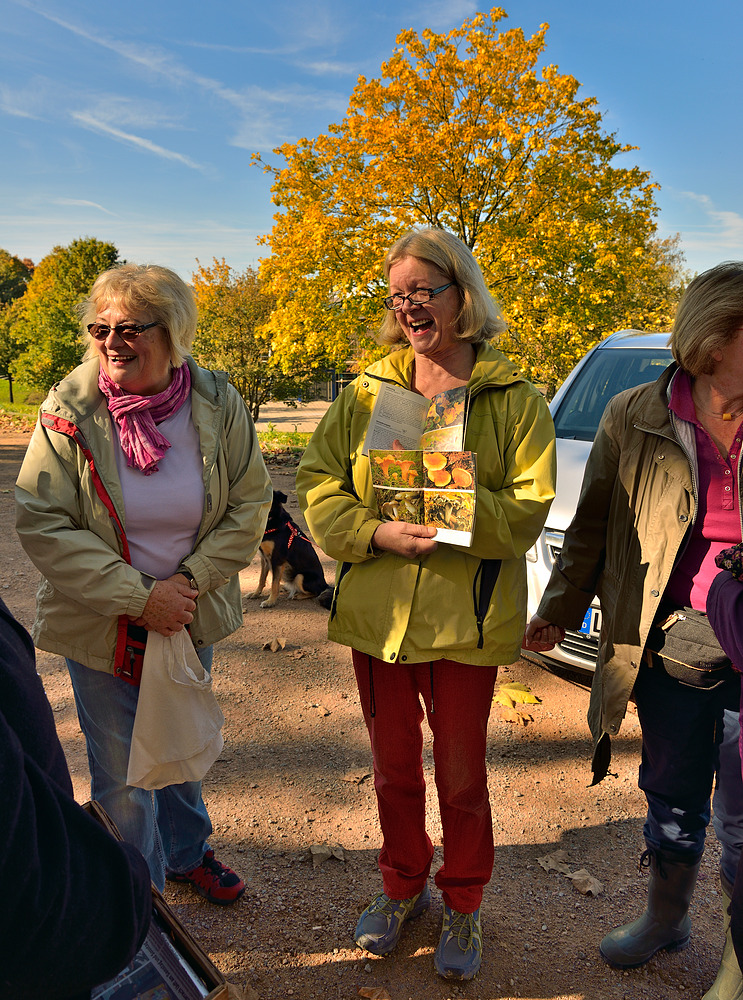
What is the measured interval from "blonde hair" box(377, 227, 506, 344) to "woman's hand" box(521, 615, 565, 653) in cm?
114

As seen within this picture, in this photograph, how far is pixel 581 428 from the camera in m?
5.06

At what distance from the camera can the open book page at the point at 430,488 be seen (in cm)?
210

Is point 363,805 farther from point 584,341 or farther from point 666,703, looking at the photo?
point 584,341

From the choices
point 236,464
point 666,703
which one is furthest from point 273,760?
point 666,703

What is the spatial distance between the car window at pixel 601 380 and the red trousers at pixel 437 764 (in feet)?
10.3

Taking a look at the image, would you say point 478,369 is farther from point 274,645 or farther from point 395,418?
point 274,645

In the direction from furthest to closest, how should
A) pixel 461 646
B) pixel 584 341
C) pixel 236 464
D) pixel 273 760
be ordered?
pixel 584 341
pixel 273 760
pixel 236 464
pixel 461 646

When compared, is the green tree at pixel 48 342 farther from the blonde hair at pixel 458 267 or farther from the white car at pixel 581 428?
the blonde hair at pixel 458 267

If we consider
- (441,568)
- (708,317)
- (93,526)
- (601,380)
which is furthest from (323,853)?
(601,380)

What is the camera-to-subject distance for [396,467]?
7.27ft

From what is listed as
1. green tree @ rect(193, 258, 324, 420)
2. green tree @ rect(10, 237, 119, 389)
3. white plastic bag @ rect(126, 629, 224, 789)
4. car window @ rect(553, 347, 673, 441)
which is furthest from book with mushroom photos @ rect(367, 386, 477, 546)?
green tree @ rect(10, 237, 119, 389)

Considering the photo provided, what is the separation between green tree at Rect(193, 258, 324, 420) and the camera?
50.3 ft

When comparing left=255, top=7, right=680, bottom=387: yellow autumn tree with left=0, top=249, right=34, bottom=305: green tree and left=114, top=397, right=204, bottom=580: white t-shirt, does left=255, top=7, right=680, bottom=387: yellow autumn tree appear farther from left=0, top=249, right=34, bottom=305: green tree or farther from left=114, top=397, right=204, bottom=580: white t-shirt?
left=0, top=249, right=34, bottom=305: green tree

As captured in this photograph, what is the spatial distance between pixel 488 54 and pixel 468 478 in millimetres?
10388
